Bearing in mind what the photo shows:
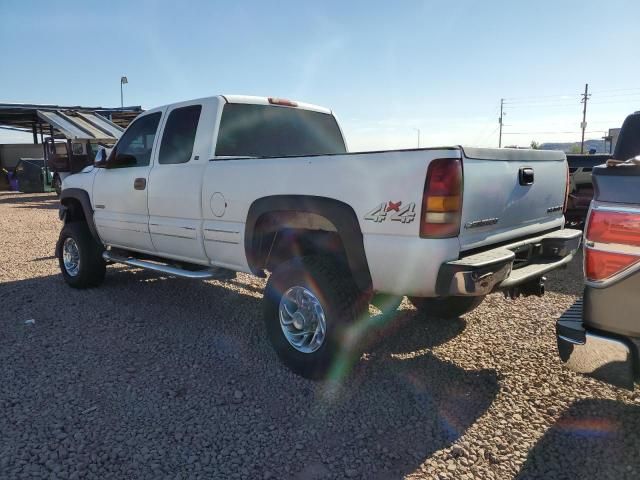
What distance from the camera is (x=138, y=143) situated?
5.58 m

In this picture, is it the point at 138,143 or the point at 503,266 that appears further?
the point at 138,143

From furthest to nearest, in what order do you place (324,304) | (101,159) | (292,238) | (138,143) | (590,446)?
1. (101,159)
2. (138,143)
3. (292,238)
4. (324,304)
5. (590,446)

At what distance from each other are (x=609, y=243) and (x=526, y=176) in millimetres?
1342

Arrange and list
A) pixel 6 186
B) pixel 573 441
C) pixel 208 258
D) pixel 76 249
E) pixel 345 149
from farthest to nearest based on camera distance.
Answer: pixel 6 186, pixel 76 249, pixel 345 149, pixel 208 258, pixel 573 441

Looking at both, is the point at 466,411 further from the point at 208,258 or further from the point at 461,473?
the point at 208,258

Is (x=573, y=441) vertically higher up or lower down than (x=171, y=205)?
lower down

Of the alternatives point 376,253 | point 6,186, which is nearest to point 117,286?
point 376,253

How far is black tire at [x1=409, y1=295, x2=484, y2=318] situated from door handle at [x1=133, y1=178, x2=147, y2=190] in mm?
2892

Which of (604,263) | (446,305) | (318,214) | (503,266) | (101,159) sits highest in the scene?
(101,159)

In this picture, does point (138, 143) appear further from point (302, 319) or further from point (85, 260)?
point (302, 319)

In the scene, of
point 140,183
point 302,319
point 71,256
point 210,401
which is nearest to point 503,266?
point 302,319

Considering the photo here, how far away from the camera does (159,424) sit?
3.09 m

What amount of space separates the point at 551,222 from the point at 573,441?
176 centimetres

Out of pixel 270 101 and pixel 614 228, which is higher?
pixel 270 101
